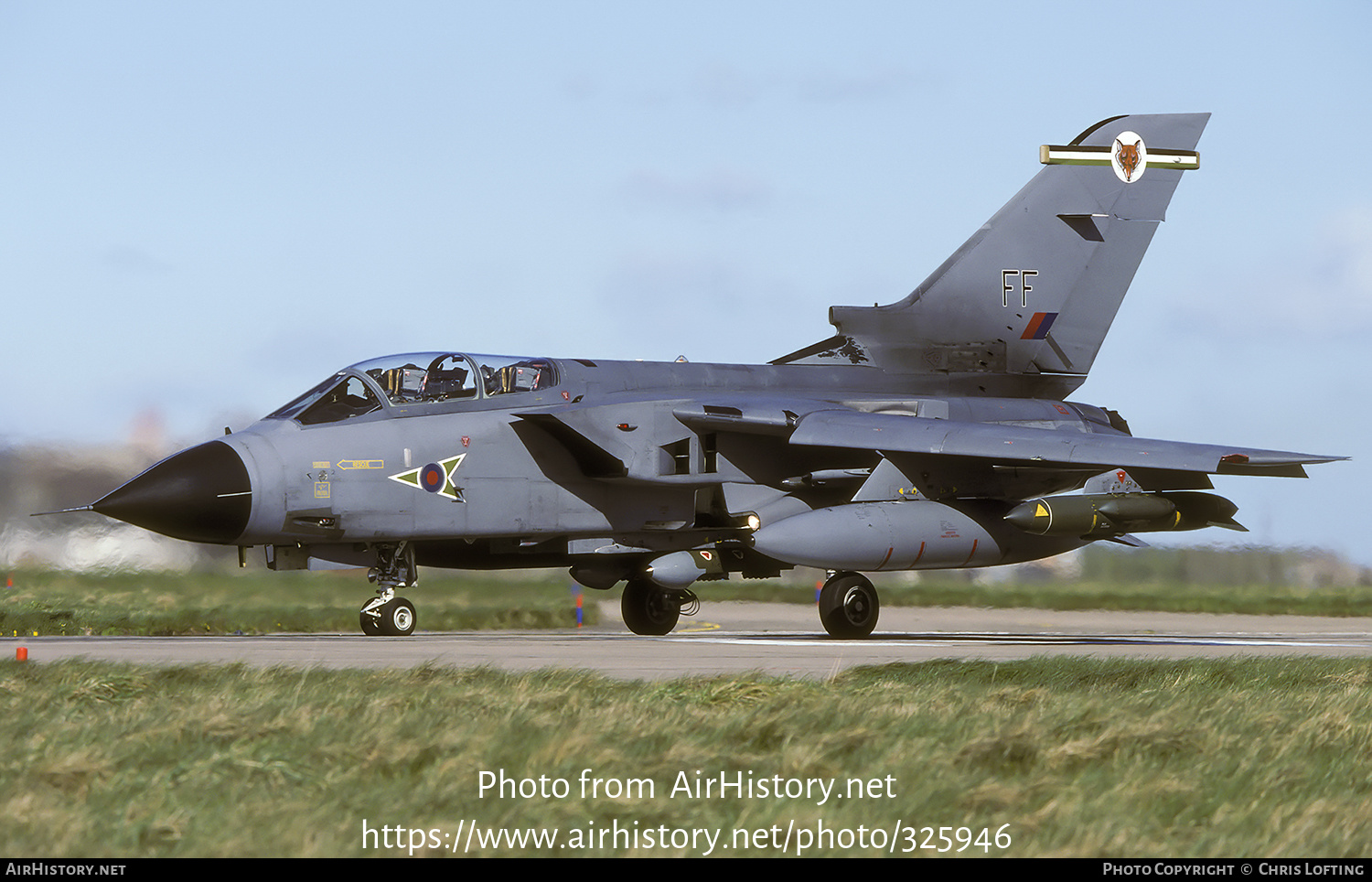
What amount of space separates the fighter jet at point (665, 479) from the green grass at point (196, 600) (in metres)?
1.11

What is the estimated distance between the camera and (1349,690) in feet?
28.9

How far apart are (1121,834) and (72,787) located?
363 cm

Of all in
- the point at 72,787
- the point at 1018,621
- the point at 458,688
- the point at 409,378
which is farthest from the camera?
the point at 1018,621

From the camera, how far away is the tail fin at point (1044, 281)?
1833cm

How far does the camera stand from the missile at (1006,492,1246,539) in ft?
48.5

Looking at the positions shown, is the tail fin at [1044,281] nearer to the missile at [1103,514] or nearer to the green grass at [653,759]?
the missile at [1103,514]

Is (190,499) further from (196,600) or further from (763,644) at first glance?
(763,644)

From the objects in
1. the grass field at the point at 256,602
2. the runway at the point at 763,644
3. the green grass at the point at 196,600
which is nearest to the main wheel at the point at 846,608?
the runway at the point at 763,644

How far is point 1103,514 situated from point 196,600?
9.59m

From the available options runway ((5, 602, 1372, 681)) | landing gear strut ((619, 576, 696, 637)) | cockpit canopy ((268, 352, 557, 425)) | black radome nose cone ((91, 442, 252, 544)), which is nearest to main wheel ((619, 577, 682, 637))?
landing gear strut ((619, 576, 696, 637))

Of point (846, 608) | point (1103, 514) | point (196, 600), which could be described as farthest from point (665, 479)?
point (196, 600)

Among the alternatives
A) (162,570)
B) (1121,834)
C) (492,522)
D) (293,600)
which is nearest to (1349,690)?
(1121,834)

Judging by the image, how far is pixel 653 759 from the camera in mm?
5863
